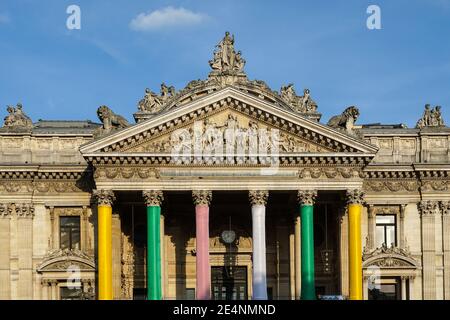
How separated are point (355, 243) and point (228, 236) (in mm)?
Result: 8968

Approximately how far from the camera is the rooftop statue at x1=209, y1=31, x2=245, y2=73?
186ft

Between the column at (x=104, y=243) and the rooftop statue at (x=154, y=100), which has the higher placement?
the rooftop statue at (x=154, y=100)

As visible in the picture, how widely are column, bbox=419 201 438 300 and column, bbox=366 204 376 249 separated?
9.44ft

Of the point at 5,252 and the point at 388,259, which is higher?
the point at 5,252

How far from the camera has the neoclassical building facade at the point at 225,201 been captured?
173 feet

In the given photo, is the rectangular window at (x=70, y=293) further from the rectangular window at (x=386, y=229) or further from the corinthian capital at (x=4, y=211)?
the rectangular window at (x=386, y=229)

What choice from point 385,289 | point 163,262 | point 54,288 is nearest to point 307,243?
point 385,289

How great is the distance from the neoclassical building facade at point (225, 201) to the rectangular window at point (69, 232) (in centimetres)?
8

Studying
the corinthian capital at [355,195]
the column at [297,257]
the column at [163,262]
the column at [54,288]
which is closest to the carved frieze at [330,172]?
the corinthian capital at [355,195]

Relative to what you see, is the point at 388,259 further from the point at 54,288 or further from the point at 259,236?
the point at 54,288

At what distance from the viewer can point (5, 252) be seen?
55.3m

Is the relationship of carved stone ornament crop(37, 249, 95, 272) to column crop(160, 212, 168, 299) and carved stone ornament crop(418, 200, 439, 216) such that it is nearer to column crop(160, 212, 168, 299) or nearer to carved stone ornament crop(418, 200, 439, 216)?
column crop(160, 212, 168, 299)

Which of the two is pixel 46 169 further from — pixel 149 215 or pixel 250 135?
pixel 250 135
